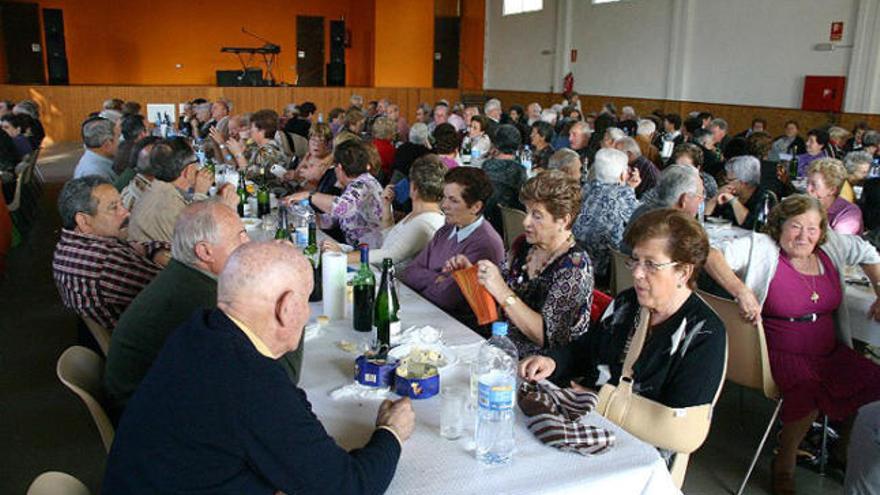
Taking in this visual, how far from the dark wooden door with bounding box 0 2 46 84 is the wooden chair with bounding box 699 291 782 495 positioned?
16344 millimetres

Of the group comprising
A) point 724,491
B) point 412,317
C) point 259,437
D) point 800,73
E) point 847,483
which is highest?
point 800,73

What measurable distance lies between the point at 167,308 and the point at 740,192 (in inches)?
166

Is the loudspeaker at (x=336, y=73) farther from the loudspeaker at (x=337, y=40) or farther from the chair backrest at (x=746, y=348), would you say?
the chair backrest at (x=746, y=348)

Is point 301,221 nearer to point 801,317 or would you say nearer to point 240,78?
point 801,317

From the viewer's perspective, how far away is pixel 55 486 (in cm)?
154

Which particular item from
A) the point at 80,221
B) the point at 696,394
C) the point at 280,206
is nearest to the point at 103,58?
the point at 280,206

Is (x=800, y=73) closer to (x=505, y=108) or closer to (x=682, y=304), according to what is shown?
(x=505, y=108)

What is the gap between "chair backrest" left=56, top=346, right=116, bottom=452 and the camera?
6.90 ft

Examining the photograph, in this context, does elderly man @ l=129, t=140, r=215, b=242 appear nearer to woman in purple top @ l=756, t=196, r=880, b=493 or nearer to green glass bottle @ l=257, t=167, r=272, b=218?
green glass bottle @ l=257, t=167, r=272, b=218

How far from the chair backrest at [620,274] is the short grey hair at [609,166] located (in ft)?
2.91

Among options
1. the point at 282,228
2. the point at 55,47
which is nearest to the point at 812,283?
the point at 282,228

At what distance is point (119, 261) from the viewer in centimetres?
289

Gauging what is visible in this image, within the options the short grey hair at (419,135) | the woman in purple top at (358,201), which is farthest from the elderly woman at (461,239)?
the short grey hair at (419,135)

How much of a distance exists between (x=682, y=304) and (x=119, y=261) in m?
2.24
